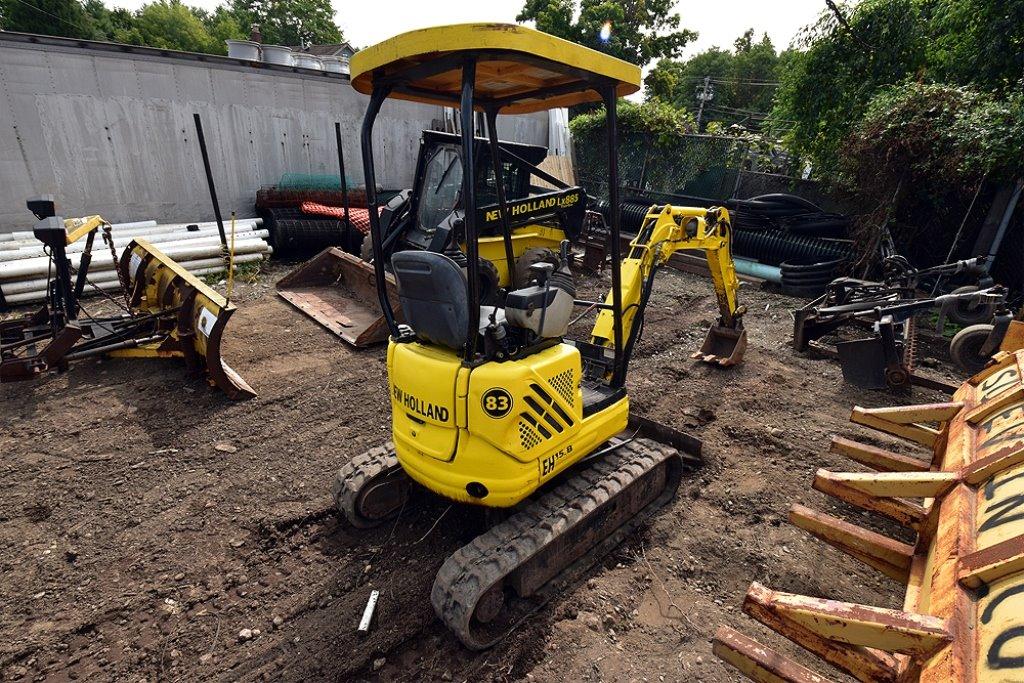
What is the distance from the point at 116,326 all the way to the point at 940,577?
267 inches

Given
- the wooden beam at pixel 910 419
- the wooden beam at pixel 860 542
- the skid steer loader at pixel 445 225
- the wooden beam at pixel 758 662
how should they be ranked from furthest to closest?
the skid steer loader at pixel 445 225 < the wooden beam at pixel 910 419 < the wooden beam at pixel 860 542 < the wooden beam at pixel 758 662

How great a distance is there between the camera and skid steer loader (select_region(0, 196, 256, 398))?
4770 millimetres

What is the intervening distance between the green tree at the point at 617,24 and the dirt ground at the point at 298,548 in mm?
22584

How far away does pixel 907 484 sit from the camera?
6.89 feet

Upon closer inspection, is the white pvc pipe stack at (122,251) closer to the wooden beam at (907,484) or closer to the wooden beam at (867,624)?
the wooden beam at (867,624)

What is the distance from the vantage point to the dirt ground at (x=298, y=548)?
8.30ft

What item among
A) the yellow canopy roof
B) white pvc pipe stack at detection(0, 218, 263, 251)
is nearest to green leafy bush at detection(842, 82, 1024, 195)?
the yellow canopy roof

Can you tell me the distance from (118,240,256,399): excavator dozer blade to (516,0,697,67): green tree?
21.4 meters

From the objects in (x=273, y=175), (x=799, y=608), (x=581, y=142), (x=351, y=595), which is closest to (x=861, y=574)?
(x=799, y=608)

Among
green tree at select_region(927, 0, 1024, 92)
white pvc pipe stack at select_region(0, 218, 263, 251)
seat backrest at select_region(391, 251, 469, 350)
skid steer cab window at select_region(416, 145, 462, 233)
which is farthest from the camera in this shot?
green tree at select_region(927, 0, 1024, 92)

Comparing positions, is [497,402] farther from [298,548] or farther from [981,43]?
[981,43]

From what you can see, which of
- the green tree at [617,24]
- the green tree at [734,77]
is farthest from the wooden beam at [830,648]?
the green tree at [734,77]

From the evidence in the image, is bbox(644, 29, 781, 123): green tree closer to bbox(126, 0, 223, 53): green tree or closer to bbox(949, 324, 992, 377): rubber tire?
bbox(949, 324, 992, 377): rubber tire

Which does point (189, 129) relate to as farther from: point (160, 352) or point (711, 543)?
point (711, 543)
